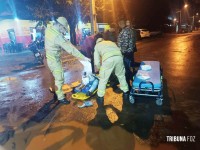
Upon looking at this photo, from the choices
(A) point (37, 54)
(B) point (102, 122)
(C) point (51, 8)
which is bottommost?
(B) point (102, 122)

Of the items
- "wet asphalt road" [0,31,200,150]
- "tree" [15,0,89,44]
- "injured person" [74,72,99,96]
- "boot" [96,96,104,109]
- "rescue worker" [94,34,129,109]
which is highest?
"tree" [15,0,89,44]

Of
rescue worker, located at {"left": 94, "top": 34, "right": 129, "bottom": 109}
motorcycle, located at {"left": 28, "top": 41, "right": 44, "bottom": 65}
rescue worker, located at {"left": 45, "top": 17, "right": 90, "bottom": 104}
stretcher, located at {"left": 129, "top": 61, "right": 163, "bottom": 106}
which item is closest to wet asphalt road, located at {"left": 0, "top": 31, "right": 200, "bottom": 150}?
stretcher, located at {"left": 129, "top": 61, "right": 163, "bottom": 106}

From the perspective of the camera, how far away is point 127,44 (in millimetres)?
6820

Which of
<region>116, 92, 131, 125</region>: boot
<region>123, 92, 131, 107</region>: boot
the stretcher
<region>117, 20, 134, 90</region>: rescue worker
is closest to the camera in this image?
<region>116, 92, 131, 125</region>: boot

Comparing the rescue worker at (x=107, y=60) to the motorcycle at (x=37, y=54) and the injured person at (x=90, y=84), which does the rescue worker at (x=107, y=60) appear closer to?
the injured person at (x=90, y=84)

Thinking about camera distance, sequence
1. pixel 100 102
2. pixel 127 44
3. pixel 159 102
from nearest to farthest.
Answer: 1. pixel 159 102
2. pixel 100 102
3. pixel 127 44

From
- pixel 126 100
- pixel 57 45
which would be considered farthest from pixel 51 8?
pixel 126 100

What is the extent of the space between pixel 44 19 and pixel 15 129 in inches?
604

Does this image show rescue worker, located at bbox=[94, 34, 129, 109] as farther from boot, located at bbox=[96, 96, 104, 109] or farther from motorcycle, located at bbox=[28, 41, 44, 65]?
motorcycle, located at bbox=[28, 41, 44, 65]

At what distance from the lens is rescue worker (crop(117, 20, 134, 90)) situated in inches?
258

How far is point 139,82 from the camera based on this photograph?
16.5 ft

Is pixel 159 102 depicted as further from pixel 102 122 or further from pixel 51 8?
pixel 51 8

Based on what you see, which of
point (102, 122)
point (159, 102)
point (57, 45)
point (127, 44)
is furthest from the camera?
point (127, 44)

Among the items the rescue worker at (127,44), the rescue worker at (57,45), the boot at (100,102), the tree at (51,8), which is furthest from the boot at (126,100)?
the tree at (51,8)
